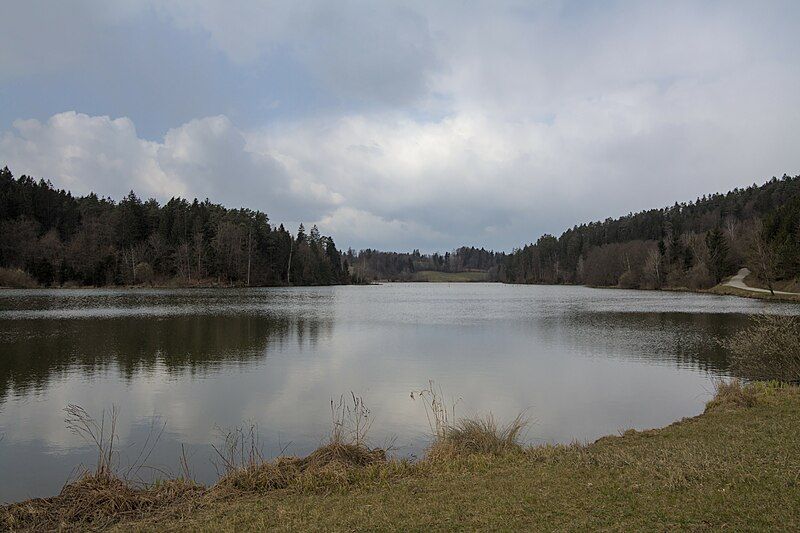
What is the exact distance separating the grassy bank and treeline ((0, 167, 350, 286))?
88.4 m

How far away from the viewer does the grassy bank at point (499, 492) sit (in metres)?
5.65

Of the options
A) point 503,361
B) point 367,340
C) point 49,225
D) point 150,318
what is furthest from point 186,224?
point 503,361

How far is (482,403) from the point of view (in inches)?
561

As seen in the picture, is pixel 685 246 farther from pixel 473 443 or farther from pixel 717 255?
pixel 473 443

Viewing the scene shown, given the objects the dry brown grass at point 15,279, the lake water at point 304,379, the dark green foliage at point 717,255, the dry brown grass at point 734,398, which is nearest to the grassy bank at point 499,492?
the lake water at point 304,379

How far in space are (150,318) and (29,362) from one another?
55.5 feet

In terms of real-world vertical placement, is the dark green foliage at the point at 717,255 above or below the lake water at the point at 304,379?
above

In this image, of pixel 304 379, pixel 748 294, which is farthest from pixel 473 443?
pixel 748 294

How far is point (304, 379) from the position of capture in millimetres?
17297

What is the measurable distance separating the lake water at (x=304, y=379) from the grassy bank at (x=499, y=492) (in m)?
1.90

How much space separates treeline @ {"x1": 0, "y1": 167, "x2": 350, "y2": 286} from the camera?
8431cm

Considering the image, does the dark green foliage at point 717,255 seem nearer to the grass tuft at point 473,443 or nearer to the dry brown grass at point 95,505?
the grass tuft at point 473,443

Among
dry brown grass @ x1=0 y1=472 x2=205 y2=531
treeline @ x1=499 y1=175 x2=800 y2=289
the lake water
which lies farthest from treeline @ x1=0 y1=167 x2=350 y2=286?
dry brown grass @ x1=0 y1=472 x2=205 y2=531

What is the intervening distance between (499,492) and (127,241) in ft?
326
